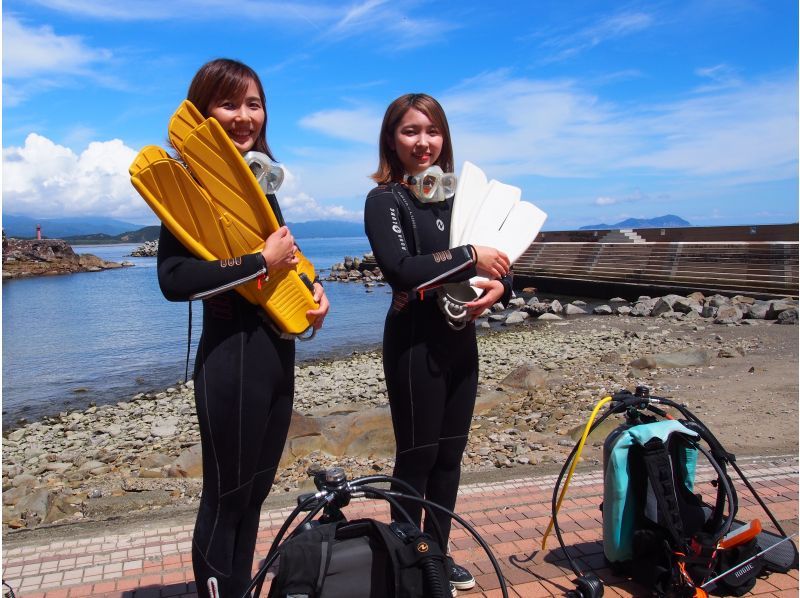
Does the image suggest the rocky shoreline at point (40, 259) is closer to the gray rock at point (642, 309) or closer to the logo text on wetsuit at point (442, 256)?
the gray rock at point (642, 309)

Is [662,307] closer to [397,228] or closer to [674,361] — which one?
[674,361]

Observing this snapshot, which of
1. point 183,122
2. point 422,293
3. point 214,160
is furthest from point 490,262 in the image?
point 183,122

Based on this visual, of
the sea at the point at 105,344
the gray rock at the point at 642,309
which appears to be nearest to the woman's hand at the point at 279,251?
the sea at the point at 105,344

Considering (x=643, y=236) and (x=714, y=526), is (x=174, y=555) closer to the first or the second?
(x=714, y=526)

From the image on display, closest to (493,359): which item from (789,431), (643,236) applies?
(789,431)

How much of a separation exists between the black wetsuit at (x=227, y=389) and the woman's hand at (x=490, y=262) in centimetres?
76

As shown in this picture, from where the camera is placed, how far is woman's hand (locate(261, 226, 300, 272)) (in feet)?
6.43

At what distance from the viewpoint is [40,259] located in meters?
56.6

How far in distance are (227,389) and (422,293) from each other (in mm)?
763

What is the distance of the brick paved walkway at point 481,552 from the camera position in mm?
2686

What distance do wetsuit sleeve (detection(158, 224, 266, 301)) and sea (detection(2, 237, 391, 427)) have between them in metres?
1.37

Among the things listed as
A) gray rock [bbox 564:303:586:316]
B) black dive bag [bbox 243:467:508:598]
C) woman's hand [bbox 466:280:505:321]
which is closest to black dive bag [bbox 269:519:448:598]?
black dive bag [bbox 243:467:508:598]

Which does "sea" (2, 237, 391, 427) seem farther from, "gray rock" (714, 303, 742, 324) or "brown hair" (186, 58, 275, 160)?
"gray rock" (714, 303, 742, 324)

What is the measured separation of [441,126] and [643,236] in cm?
3038
